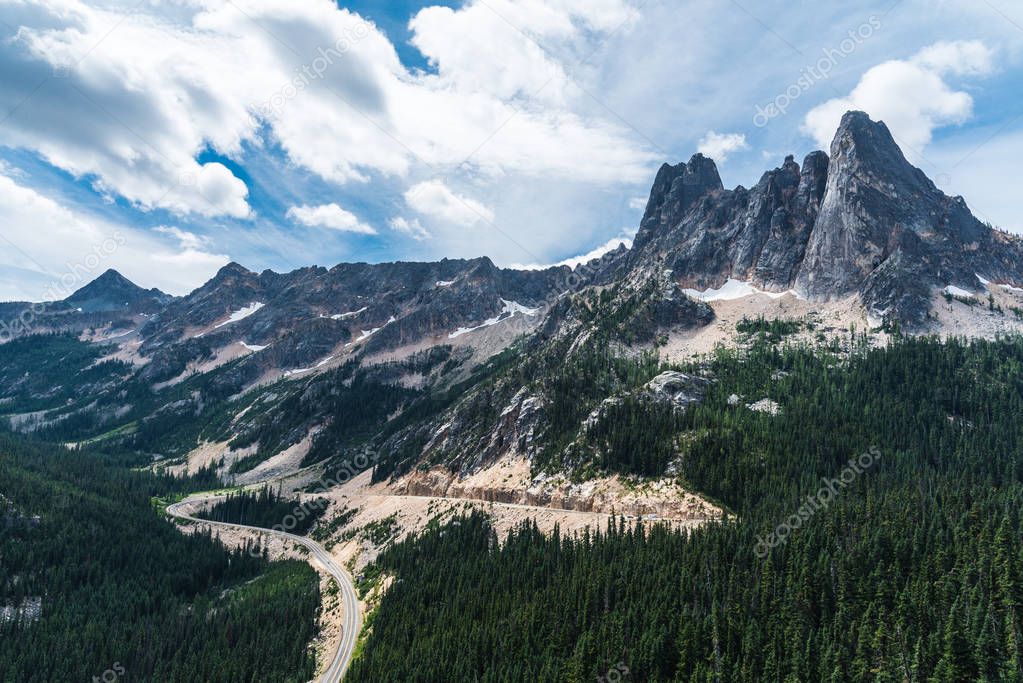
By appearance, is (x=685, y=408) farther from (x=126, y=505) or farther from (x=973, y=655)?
(x=126, y=505)

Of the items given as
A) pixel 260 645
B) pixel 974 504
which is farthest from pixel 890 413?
pixel 260 645

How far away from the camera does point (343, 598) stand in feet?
365

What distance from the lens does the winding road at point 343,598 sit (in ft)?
281

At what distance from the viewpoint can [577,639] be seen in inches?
2923

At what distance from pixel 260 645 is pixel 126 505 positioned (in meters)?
111
